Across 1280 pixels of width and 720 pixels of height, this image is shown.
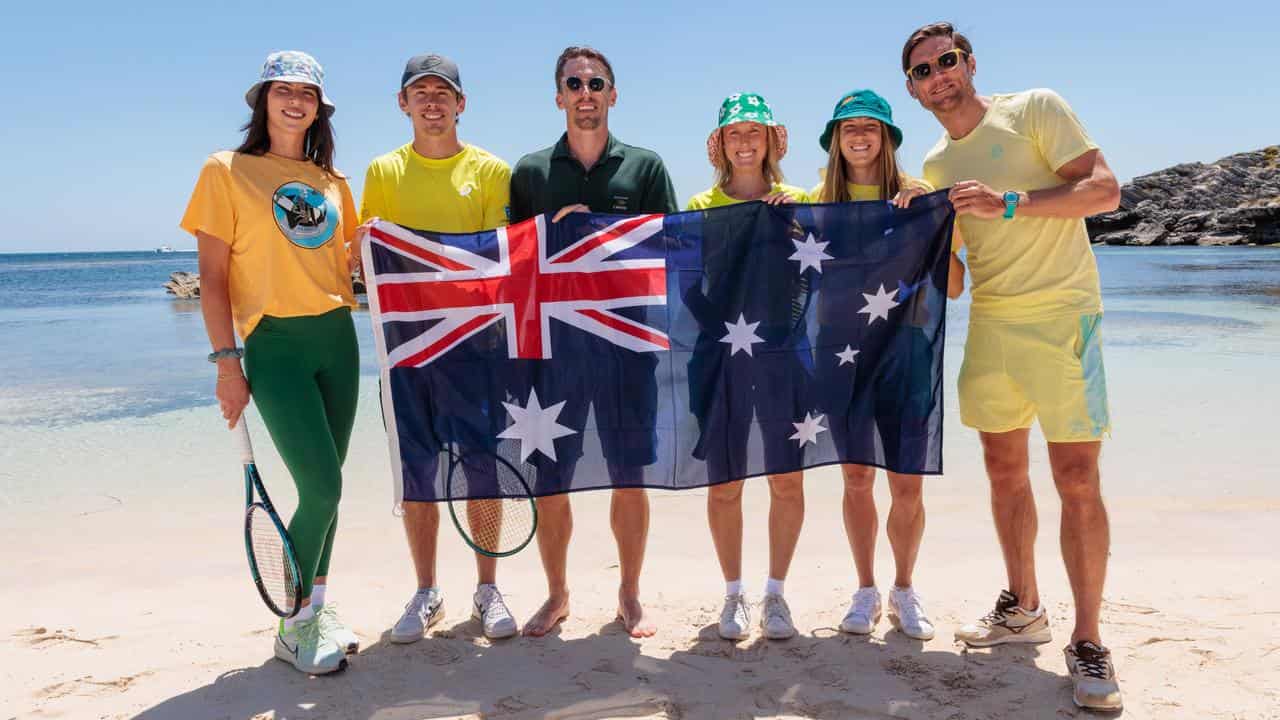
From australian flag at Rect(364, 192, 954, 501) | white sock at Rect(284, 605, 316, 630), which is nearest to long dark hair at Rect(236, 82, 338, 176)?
australian flag at Rect(364, 192, 954, 501)

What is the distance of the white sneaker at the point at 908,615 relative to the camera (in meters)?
4.30

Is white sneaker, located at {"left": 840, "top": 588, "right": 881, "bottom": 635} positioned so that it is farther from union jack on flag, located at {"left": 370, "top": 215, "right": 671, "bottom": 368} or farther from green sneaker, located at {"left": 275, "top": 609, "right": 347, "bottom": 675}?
green sneaker, located at {"left": 275, "top": 609, "right": 347, "bottom": 675}

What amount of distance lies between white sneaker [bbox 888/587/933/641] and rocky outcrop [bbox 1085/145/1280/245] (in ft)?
215

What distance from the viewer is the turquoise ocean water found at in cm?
1193

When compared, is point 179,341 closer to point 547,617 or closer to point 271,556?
point 271,556

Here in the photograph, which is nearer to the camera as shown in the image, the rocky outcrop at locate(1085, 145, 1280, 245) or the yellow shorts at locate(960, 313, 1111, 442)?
the yellow shorts at locate(960, 313, 1111, 442)

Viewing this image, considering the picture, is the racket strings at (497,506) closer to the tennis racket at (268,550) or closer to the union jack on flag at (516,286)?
the union jack on flag at (516,286)

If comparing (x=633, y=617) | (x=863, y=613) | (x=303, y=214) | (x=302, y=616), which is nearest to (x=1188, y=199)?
(x=863, y=613)

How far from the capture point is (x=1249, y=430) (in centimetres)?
856

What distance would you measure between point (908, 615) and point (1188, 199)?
78059 millimetres

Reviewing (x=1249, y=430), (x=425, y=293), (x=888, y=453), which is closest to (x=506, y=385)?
(x=425, y=293)

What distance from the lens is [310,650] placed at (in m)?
4.01

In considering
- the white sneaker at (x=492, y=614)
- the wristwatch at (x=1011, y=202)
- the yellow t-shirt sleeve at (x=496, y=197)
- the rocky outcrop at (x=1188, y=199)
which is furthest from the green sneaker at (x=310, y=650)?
the rocky outcrop at (x=1188, y=199)

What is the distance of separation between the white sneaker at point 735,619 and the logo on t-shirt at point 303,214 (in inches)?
107
